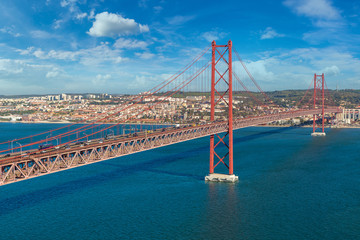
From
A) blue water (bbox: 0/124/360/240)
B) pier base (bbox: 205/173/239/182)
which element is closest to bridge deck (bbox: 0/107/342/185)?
blue water (bbox: 0/124/360/240)

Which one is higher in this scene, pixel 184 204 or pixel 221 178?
pixel 221 178

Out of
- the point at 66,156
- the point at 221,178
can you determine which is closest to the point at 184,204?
the point at 221,178

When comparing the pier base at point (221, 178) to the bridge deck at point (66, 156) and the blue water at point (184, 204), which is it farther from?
the bridge deck at point (66, 156)

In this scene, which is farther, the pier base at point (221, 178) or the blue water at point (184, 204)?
the pier base at point (221, 178)

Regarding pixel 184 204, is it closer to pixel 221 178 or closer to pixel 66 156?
pixel 221 178

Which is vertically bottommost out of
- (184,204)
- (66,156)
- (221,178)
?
(184,204)

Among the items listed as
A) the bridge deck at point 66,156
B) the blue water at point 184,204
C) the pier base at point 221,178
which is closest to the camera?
the bridge deck at point 66,156

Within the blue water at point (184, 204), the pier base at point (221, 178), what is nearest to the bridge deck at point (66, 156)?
the blue water at point (184, 204)

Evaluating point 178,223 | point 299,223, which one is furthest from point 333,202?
point 178,223
